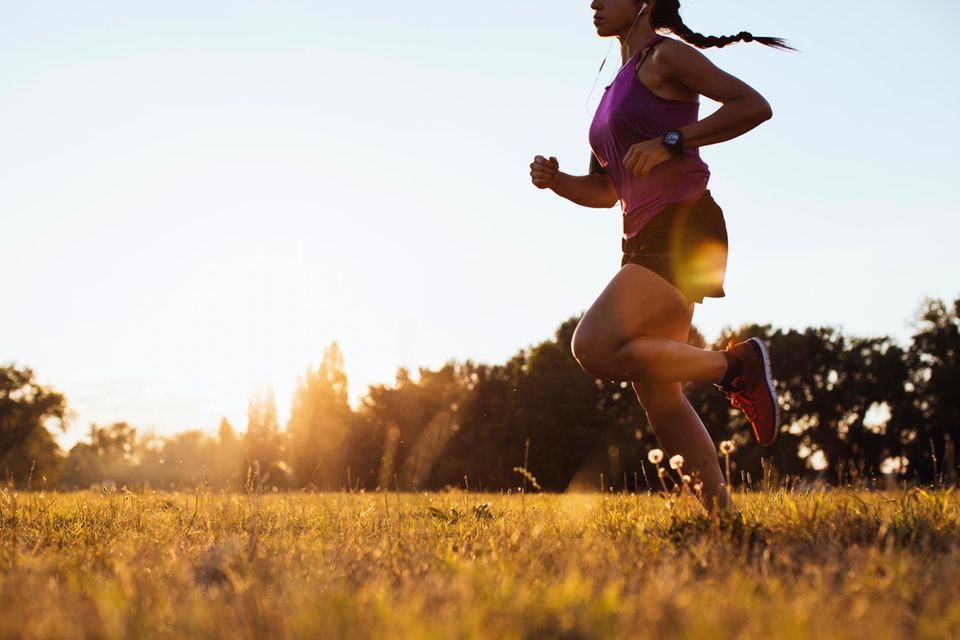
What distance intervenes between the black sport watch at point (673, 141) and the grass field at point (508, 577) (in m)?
1.62

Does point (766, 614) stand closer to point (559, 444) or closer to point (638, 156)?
point (638, 156)

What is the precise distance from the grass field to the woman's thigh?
31.5 inches

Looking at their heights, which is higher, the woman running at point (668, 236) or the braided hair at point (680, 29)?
the braided hair at point (680, 29)

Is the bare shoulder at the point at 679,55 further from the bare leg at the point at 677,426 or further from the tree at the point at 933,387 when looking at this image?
the tree at the point at 933,387

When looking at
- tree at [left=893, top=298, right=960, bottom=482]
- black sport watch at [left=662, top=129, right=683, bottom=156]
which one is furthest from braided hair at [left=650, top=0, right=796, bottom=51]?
tree at [left=893, top=298, right=960, bottom=482]

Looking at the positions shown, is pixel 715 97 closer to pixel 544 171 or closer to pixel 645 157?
pixel 645 157

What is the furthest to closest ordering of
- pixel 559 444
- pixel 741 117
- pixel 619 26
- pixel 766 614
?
pixel 559 444
pixel 619 26
pixel 741 117
pixel 766 614

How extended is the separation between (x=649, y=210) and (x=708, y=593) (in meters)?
2.29

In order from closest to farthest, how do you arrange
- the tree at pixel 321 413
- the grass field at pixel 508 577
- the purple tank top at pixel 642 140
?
1. the grass field at pixel 508 577
2. the purple tank top at pixel 642 140
3. the tree at pixel 321 413

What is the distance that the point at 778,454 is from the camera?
1447 inches

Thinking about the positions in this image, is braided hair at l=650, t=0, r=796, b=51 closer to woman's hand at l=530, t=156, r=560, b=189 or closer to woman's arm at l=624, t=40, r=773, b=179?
woman's arm at l=624, t=40, r=773, b=179

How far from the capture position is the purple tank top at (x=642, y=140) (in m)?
4.03

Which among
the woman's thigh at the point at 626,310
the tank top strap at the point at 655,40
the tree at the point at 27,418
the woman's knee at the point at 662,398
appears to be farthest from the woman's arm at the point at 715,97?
the tree at the point at 27,418

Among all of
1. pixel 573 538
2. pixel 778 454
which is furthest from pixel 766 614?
pixel 778 454
